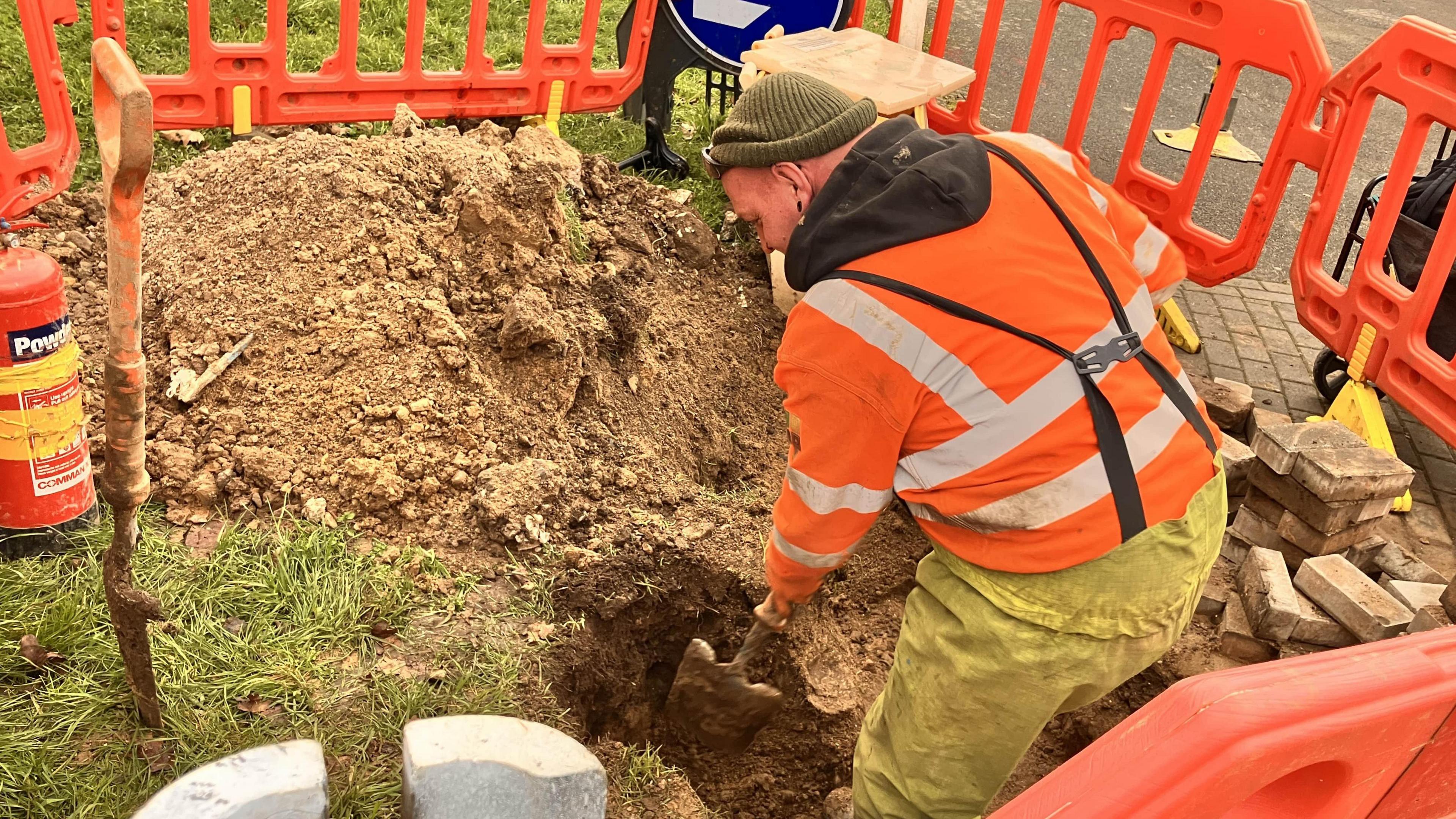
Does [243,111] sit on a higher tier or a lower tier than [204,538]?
higher

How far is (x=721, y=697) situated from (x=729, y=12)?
374 cm

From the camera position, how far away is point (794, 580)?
269 centimetres

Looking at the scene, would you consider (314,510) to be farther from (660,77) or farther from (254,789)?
(660,77)

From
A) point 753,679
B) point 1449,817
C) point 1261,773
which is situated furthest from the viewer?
point 753,679

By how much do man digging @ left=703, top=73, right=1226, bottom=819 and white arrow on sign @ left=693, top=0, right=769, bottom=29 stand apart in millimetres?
3252

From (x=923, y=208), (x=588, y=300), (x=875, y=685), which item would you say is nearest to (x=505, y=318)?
(x=588, y=300)

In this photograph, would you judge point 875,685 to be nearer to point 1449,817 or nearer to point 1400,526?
A: point 1449,817

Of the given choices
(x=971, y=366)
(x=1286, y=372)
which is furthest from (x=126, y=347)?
(x=1286, y=372)

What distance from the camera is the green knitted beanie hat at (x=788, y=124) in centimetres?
234

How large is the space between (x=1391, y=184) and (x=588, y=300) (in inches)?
131

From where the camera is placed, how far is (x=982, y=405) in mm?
2230

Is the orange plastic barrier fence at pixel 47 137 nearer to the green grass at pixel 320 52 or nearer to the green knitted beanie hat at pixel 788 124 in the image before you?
the green grass at pixel 320 52

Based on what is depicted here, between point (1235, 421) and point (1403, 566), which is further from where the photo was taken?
point (1235, 421)

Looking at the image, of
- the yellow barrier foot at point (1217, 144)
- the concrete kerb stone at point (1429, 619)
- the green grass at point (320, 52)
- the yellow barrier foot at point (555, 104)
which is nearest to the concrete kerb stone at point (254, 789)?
the concrete kerb stone at point (1429, 619)
